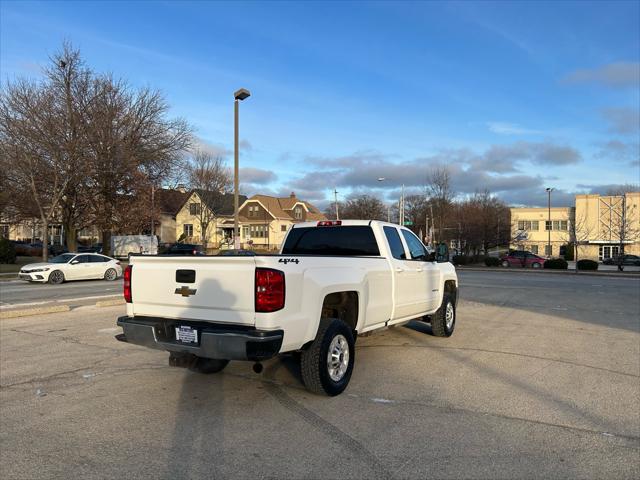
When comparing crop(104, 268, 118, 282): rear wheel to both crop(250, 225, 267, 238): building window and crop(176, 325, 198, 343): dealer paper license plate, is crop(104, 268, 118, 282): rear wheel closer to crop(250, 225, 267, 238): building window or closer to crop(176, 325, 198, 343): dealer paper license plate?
crop(176, 325, 198, 343): dealer paper license plate

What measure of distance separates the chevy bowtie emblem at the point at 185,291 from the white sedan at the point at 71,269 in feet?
62.9

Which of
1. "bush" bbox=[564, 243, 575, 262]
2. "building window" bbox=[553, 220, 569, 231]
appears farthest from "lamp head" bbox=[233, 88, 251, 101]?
"building window" bbox=[553, 220, 569, 231]

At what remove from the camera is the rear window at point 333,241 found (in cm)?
716

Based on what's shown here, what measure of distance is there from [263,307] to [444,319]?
499cm

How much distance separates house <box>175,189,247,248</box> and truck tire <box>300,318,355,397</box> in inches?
2040

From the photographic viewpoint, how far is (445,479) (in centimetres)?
366

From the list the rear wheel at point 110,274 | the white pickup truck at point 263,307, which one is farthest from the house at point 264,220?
the white pickup truck at point 263,307

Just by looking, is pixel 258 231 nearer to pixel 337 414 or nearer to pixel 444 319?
pixel 444 319

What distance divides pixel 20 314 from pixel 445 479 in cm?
1066

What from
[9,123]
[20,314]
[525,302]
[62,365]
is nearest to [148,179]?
[9,123]

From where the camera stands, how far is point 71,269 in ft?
73.7

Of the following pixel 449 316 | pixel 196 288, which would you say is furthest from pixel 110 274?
pixel 196 288

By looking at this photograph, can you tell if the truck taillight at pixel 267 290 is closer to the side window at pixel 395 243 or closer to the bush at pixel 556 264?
the side window at pixel 395 243

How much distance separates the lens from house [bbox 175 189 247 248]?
58.7m
